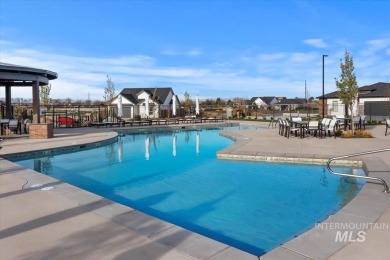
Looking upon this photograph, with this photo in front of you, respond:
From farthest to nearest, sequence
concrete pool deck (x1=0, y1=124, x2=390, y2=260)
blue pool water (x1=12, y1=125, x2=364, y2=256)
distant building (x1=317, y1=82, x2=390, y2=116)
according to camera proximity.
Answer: distant building (x1=317, y1=82, x2=390, y2=116)
blue pool water (x1=12, y1=125, x2=364, y2=256)
concrete pool deck (x1=0, y1=124, x2=390, y2=260)

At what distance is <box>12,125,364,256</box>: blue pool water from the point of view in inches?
190

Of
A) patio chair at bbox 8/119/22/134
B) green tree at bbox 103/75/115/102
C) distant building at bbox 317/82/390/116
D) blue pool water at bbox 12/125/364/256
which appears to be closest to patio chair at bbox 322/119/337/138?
blue pool water at bbox 12/125/364/256

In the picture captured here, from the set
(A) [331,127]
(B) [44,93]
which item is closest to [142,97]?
(B) [44,93]

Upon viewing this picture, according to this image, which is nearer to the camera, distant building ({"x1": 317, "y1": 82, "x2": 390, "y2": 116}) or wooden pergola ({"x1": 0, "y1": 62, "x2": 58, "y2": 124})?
wooden pergola ({"x1": 0, "y1": 62, "x2": 58, "y2": 124})

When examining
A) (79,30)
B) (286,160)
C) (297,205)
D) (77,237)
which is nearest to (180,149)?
(286,160)

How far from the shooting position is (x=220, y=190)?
675 cm

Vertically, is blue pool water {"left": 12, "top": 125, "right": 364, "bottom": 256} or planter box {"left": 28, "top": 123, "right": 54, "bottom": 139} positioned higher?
planter box {"left": 28, "top": 123, "right": 54, "bottom": 139}

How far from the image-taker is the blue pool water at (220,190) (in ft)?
15.8

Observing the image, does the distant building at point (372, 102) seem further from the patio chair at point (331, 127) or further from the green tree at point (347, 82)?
the patio chair at point (331, 127)

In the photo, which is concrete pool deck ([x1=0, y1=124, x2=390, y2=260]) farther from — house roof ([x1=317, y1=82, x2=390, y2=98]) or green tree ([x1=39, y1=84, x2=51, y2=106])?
house roof ([x1=317, y1=82, x2=390, y2=98])

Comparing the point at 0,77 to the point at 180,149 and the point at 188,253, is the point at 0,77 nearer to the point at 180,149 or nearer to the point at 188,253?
the point at 180,149

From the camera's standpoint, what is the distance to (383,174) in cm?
653

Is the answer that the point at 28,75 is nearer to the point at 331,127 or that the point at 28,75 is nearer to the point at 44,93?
the point at 44,93

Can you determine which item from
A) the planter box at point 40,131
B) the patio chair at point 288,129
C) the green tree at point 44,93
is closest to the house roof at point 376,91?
the patio chair at point 288,129
